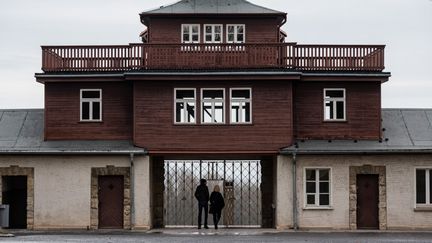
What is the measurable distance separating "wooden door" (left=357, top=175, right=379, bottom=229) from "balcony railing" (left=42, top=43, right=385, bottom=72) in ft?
14.0

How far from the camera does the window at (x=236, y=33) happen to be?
4203 cm

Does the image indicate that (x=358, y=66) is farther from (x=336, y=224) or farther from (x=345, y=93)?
(x=336, y=224)

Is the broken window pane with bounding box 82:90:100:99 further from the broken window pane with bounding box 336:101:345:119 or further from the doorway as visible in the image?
the broken window pane with bounding box 336:101:345:119

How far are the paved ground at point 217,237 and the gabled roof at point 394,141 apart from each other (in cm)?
350

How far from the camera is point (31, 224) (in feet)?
132

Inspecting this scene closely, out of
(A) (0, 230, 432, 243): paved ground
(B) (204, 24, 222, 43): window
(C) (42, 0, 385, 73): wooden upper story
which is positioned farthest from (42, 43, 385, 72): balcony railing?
(A) (0, 230, 432, 243): paved ground

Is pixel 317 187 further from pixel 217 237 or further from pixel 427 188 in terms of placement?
pixel 217 237

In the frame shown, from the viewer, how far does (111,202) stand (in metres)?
40.6

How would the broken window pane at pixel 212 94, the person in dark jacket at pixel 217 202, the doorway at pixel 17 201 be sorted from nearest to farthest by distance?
the broken window pane at pixel 212 94 → the person in dark jacket at pixel 217 202 → the doorway at pixel 17 201

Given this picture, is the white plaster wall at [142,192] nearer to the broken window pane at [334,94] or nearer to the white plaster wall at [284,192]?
the white plaster wall at [284,192]

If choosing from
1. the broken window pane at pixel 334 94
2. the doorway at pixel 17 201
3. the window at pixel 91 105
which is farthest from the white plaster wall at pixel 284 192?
the doorway at pixel 17 201

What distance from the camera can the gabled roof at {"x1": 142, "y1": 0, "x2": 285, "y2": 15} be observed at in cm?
4191

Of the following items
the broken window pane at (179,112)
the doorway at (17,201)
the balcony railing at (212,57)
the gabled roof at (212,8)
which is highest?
the gabled roof at (212,8)

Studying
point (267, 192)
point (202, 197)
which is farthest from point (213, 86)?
point (267, 192)
